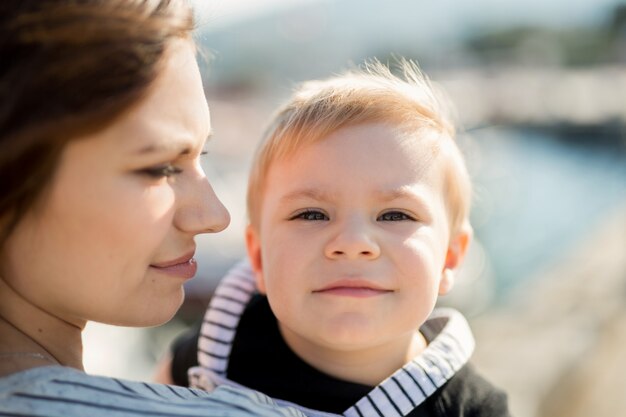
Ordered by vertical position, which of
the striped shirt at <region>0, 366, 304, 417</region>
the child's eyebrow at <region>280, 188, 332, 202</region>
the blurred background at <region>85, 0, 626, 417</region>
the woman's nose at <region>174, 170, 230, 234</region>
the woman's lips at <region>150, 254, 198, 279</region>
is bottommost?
the striped shirt at <region>0, 366, 304, 417</region>

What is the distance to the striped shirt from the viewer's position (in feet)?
4.34

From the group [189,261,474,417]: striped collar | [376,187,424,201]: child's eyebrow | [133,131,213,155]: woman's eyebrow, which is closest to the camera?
[133,131,213,155]: woman's eyebrow

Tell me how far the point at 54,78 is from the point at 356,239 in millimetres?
810

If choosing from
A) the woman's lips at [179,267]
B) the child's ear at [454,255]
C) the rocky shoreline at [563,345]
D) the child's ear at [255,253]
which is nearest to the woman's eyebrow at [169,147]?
the woman's lips at [179,267]

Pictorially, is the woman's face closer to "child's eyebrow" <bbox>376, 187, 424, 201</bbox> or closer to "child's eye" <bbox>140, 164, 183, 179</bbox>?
"child's eye" <bbox>140, 164, 183, 179</bbox>

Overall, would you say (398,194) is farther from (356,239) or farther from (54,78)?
(54,78)

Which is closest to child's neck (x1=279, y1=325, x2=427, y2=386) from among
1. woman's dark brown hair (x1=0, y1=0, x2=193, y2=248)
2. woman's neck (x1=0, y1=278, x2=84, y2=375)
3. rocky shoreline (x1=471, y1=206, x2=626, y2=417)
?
woman's neck (x1=0, y1=278, x2=84, y2=375)

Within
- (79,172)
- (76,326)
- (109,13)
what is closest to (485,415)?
(76,326)

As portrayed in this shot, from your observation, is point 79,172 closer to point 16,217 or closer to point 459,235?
point 16,217

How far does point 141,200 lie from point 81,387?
36 cm

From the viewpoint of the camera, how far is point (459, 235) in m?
2.24

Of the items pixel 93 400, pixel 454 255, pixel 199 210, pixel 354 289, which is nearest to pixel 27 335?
pixel 93 400

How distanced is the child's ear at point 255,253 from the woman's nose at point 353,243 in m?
0.39

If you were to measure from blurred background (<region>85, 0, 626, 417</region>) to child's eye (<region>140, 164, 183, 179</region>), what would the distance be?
372 millimetres
